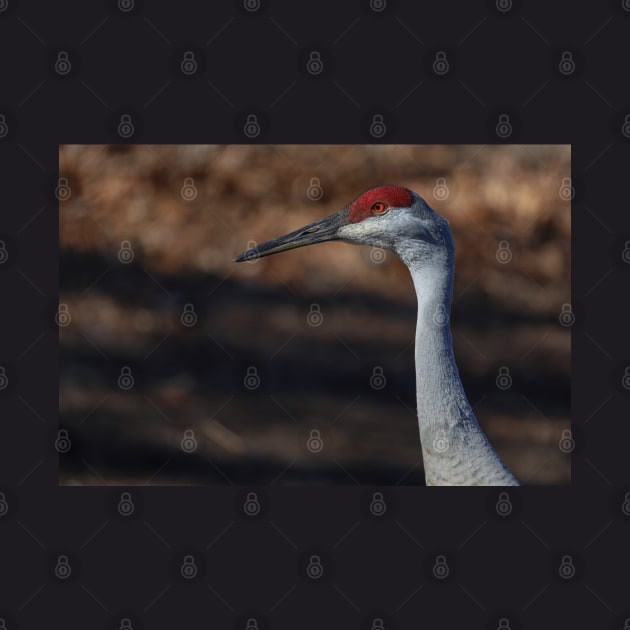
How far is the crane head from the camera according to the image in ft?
11.1

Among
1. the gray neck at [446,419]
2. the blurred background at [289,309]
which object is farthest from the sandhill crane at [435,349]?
the blurred background at [289,309]

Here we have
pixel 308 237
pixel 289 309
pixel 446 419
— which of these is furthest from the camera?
pixel 289 309

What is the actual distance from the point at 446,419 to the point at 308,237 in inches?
32.9

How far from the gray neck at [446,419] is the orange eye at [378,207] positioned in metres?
0.39

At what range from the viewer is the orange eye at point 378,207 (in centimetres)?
346

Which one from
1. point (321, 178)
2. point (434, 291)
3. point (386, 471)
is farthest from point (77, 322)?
point (434, 291)

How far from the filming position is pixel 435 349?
3.28m

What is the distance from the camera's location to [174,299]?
7.41 meters

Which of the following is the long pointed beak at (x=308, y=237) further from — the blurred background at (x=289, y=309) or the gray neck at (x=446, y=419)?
the blurred background at (x=289, y=309)

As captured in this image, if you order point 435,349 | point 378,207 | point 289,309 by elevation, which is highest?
point 378,207

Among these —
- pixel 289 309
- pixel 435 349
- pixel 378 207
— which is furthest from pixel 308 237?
pixel 289 309

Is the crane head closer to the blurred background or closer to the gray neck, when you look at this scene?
the gray neck

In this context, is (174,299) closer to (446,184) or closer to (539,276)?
(446,184)

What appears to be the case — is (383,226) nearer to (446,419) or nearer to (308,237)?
(308,237)
